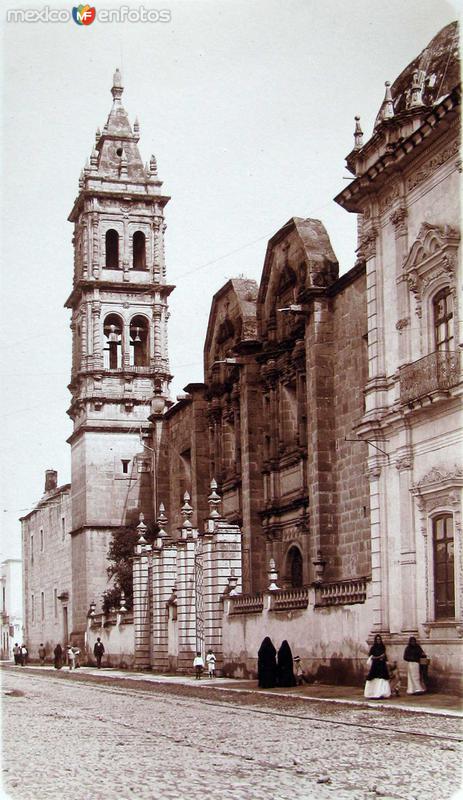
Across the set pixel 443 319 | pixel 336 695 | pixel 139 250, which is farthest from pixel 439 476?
pixel 139 250

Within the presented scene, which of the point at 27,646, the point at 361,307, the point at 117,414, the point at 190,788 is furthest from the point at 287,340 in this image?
the point at 27,646

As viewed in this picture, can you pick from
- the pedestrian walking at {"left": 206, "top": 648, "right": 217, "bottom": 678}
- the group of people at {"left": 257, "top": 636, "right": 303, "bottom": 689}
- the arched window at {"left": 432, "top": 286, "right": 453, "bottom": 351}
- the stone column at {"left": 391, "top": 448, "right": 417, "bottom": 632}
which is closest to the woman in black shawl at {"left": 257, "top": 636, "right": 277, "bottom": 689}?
the group of people at {"left": 257, "top": 636, "right": 303, "bottom": 689}

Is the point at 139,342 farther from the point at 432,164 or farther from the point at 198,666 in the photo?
the point at 432,164

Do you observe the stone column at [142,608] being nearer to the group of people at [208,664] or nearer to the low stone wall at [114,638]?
the low stone wall at [114,638]

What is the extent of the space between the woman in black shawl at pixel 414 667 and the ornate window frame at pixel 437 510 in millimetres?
599

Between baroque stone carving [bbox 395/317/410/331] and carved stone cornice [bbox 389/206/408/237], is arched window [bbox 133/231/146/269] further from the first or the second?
baroque stone carving [bbox 395/317/410/331]

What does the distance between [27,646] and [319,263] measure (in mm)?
36735

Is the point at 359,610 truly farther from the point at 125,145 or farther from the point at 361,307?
the point at 125,145

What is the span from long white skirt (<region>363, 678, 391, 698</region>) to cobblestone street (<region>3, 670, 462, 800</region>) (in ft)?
3.17

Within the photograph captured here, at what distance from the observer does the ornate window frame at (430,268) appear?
21.3 metres

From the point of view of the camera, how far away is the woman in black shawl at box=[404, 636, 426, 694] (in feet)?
68.1

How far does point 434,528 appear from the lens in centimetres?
2158

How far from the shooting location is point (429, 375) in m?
21.3

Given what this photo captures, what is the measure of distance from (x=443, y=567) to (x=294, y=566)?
13.4 m
